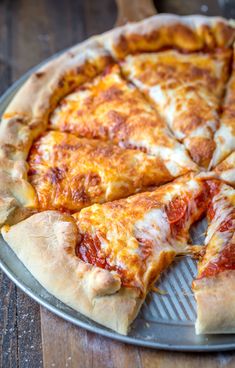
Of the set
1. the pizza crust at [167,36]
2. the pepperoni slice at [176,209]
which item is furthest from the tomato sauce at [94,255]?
the pizza crust at [167,36]

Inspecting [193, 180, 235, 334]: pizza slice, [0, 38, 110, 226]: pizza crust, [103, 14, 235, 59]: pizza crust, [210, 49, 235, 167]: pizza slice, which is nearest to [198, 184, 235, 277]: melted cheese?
[193, 180, 235, 334]: pizza slice

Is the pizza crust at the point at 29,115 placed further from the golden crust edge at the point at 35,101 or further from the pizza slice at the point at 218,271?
the pizza slice at the point at 218,271

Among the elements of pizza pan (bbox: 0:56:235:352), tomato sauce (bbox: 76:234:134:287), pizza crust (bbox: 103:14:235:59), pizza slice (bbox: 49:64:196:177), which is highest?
pizza crust (bbox: 103:14:235:59)

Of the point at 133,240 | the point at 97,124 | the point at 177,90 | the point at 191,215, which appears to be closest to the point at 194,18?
the point at 177,90

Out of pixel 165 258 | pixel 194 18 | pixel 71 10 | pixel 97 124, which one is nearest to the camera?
pixel 165 258

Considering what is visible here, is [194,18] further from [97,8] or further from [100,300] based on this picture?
[100,300]

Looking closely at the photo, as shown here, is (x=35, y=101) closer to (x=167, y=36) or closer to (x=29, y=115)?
(x=29, y=115)

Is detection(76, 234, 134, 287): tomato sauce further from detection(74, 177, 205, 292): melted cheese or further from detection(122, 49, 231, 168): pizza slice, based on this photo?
detection(122, 49, 231, 168): pizza slice
